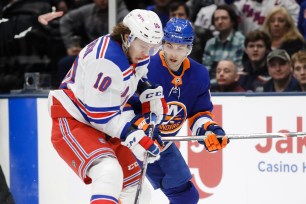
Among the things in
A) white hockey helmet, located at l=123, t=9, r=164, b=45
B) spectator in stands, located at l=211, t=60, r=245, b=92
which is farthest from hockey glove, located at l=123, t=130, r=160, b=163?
spectator in stands, located at l=211, t=60, r=245, b=92

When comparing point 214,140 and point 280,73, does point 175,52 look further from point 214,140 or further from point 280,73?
point 280,73

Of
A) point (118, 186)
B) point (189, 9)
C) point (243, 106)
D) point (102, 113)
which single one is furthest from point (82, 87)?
point (189, 9)

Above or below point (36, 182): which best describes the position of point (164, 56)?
above

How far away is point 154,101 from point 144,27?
0.47 meters

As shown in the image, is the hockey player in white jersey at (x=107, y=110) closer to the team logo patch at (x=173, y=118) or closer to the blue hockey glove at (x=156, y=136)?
the blue hockey glove at (x=156, y=136)

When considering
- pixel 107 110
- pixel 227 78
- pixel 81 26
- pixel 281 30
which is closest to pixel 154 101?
pixel 107 110

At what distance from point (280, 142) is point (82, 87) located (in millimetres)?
1536

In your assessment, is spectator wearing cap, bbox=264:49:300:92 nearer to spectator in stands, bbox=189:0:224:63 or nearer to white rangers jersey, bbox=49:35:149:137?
spectator in stands, bbox=189:0:224:63

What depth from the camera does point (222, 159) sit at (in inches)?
197

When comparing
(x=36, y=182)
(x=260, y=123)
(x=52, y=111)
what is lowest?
(x=36, y=182)

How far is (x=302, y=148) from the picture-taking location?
4.87 metres

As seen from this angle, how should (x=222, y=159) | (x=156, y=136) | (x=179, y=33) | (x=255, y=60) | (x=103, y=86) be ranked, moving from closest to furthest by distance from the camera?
(x=103, y=86) → (x=156, y=136) → (x=179, y=33) → (x=222, y=159) → (x=255, y=60)

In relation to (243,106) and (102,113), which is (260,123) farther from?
(102,113)

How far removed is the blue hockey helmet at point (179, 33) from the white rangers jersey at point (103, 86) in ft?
1.01
